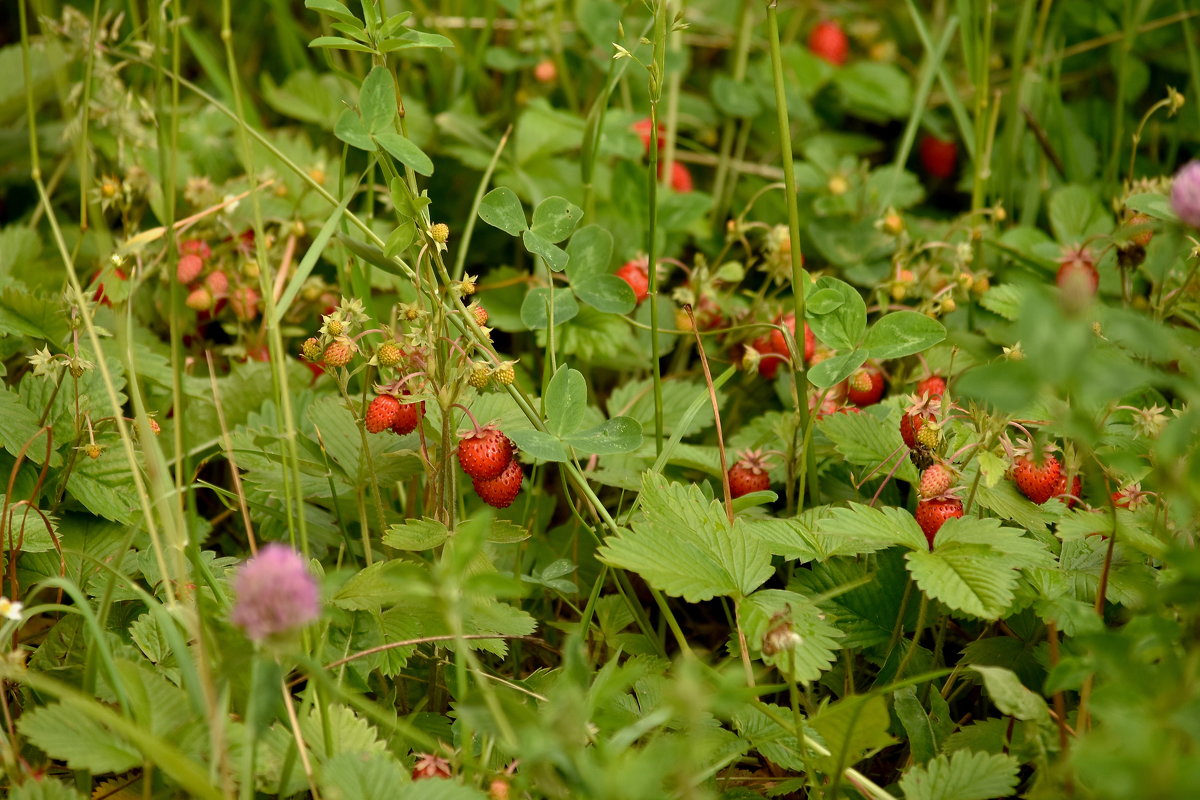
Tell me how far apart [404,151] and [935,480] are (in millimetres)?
717

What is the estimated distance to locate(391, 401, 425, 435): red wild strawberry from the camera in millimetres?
1282

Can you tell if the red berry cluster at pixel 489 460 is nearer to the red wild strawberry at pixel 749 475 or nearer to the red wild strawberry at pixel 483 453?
the red wild strawberry at pixel 483 453

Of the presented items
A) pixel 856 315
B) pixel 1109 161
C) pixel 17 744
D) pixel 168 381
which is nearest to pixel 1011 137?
pixel 1109 161

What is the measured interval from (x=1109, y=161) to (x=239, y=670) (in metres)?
2.02

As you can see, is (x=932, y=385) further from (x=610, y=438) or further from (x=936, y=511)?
(x=610, y=438)

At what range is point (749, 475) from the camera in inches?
59.6

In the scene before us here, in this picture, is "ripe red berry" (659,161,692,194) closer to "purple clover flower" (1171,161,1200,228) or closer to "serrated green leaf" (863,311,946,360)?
"serrated green leaf" (863,311,946,360)

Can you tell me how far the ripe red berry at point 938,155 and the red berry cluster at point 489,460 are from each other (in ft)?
5.02

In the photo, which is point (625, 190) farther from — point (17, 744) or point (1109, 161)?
point (17, 744)

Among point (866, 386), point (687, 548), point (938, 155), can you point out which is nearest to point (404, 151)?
point (687, 548)

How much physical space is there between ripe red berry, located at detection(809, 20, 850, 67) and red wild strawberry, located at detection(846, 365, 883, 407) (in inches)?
47.7

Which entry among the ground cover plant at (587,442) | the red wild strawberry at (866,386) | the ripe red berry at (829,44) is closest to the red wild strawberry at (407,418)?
the ground cover plant at (587,442)

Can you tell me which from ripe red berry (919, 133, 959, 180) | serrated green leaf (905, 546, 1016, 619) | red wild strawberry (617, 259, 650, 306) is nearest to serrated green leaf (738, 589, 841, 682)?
serrated green leaf (905, 546, 1016, 619)

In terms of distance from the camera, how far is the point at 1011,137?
2.08 metres
